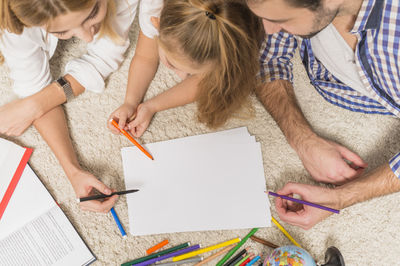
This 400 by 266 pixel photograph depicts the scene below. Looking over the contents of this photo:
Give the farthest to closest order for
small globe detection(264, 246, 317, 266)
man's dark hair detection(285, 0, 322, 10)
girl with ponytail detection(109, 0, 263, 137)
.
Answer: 1. small globe detection(264, 246, 317, 266)
2. girl with ponytail detection(109, 0, 263, 137)
3. man's dark hair detection(285, 0, 322, 10)

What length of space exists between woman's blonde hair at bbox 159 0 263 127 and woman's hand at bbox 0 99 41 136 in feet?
1.39

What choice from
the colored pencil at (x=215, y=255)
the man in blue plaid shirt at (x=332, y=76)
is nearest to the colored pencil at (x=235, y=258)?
the colored pencil at (x=215, y=255)

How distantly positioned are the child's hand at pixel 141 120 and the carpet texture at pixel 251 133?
31 mm

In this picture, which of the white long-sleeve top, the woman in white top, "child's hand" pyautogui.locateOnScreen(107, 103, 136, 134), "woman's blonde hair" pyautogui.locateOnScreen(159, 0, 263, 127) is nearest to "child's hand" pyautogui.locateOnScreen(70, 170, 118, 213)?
the woman in white top

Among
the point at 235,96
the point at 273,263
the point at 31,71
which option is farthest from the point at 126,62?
the point at 273,263

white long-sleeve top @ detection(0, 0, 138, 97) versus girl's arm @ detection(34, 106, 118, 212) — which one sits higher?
white long-sleeve top @ detection(0, 0, 138, 97)

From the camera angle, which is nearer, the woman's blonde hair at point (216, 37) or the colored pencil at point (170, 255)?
the woman's blonde hair at point (216, 37)

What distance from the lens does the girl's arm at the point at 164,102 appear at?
0.95m

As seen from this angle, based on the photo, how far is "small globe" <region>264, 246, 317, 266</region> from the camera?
80cm

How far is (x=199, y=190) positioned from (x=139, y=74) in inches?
13.2

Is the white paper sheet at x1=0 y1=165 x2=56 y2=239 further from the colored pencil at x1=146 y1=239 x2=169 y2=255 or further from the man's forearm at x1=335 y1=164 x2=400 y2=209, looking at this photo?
the man's forearm at x1=335 y1=164 x2=400 y2=209

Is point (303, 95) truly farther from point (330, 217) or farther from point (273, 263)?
point (273, 263)

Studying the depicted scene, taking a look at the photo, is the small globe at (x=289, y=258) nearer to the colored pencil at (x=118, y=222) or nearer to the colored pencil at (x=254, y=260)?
the colored pencil at (x=254, y=260)

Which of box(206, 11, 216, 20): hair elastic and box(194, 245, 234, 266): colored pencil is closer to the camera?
box(206, 11, 216, 20): hair elastic
